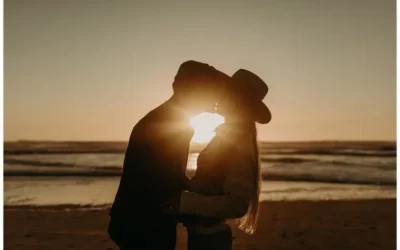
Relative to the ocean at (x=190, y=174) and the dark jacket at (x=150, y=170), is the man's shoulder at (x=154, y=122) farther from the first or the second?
the ocean at (x=190, y=174)

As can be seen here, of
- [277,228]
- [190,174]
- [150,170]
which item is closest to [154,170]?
[150,170]

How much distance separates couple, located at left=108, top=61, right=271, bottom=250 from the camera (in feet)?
4.29

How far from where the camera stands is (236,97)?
1.37 metres

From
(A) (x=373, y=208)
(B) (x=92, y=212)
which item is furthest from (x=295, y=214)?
(B) (x=92, y=212)

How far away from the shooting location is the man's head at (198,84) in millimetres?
1392

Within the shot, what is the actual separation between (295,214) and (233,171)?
3.21 meters

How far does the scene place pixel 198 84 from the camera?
54.9 inches

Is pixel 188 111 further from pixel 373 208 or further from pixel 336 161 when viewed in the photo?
pixel 336 161

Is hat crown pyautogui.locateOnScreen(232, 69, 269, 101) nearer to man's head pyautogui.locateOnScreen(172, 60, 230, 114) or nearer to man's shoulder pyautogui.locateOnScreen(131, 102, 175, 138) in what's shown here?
man's head pyautogui.locateOnScreen(172, 60, 230, 114)

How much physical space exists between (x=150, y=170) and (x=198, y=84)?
12.1 inches

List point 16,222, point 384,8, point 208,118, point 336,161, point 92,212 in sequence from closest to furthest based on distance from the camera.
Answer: point 208,118 < point 384,8 < point 16,222 < point 92,212 < point 336,161

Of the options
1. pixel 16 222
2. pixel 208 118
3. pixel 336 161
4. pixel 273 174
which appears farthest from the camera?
pixel 336 161

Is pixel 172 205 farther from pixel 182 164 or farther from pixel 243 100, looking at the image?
pixel 243 100

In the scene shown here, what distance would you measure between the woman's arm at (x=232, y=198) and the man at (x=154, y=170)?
0.14m
